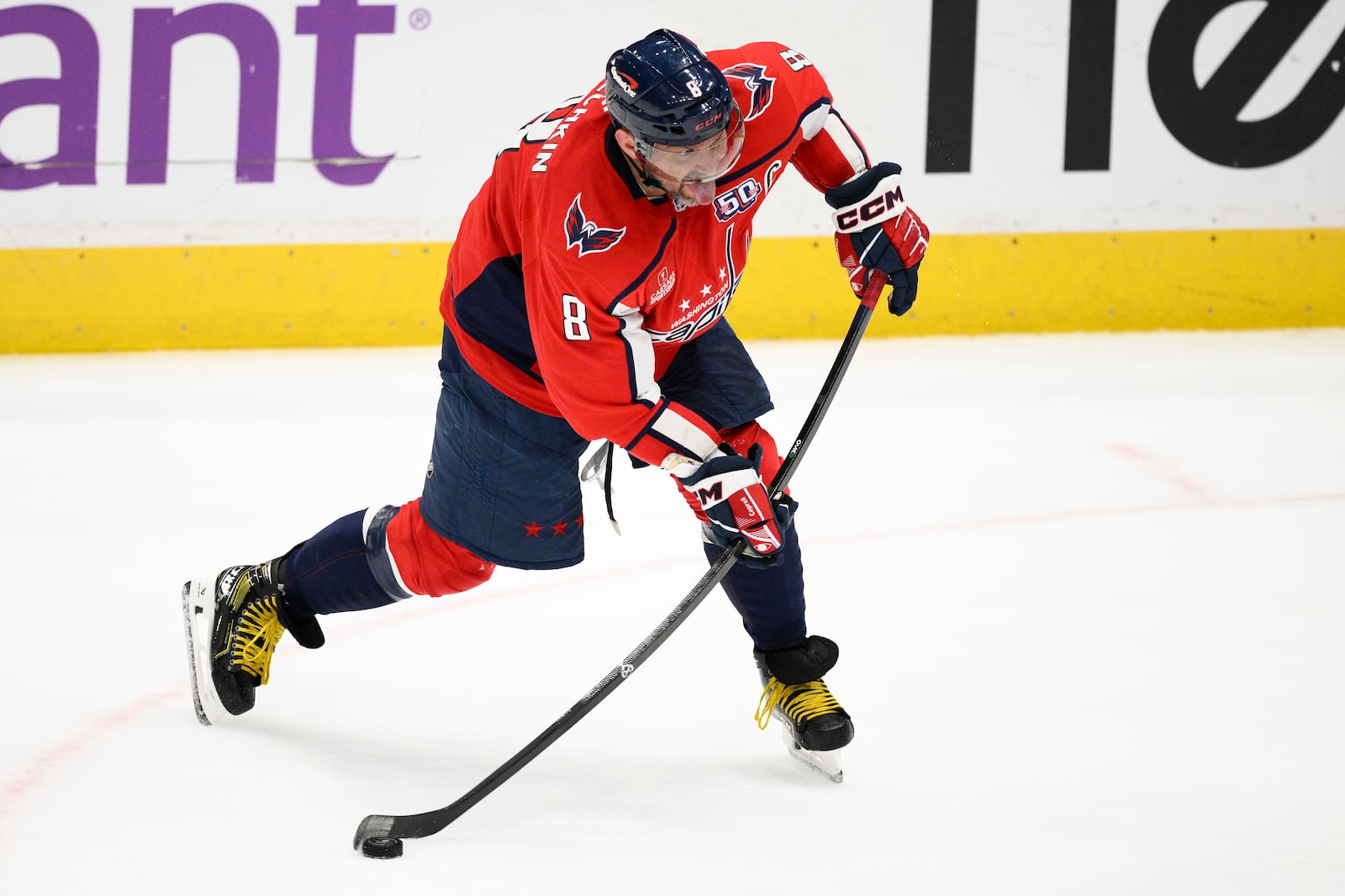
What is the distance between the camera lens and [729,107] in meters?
1.63

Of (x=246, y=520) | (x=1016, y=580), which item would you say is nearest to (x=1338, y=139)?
(x=1016, y=580)

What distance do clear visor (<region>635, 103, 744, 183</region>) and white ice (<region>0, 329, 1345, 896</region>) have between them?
0.85 metres

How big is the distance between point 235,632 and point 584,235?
988 mm

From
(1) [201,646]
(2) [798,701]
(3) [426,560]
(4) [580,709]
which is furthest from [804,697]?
(1) [201,646]

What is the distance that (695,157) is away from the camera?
161 cm

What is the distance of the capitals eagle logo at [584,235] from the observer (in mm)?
1632

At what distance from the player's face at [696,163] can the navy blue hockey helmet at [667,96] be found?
0.01 meters

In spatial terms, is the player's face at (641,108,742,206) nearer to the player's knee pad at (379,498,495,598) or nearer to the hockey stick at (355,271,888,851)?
the hockey stick at (355,271,888,851)

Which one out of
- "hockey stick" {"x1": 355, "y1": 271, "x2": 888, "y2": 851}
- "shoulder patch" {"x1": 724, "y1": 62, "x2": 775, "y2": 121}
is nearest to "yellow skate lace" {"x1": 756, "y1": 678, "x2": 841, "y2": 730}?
"hockey stick" {"x1": 355, "y1": 271, "x2": 888, "y2": 851}

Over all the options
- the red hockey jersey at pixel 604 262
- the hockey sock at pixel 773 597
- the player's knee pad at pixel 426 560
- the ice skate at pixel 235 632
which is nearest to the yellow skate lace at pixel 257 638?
the ice skate at pixel 235 632

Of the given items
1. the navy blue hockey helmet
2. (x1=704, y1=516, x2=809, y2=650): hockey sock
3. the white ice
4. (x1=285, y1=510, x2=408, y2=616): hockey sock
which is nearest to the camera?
the navy blue hockey helmet

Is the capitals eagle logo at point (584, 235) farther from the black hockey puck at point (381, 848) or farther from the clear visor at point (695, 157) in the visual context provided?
the black hockey puck at point (381, 848)

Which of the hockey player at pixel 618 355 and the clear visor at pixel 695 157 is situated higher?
the clear visor at pixel 695 157

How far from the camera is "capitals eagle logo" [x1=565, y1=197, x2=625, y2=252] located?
5.35 ft
